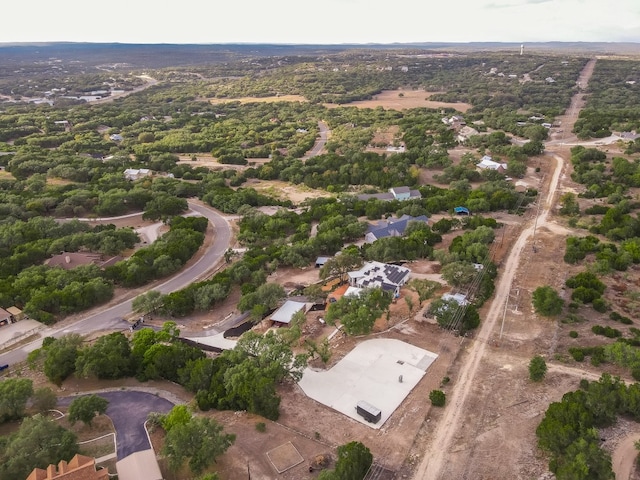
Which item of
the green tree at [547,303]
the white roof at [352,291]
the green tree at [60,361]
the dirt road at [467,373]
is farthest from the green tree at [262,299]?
the green tree at [547,303]

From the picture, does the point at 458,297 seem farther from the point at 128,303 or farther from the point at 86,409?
the point at 128,303

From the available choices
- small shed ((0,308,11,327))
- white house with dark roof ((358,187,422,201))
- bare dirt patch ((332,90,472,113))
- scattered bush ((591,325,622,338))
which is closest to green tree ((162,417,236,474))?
small shed ((0,308,11,327))

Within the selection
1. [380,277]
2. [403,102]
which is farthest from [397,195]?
[403,102]

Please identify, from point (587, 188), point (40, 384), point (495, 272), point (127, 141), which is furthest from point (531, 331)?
point (127, 141)

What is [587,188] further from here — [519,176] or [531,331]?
[531,331]

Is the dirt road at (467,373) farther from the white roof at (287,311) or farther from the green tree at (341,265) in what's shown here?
the white roof at (287,311)

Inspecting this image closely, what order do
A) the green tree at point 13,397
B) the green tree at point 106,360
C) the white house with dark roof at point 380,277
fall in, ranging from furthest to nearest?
the white house with dark roof at point 380,277, the green tree at point 106,360, the green tree at point 13,397
